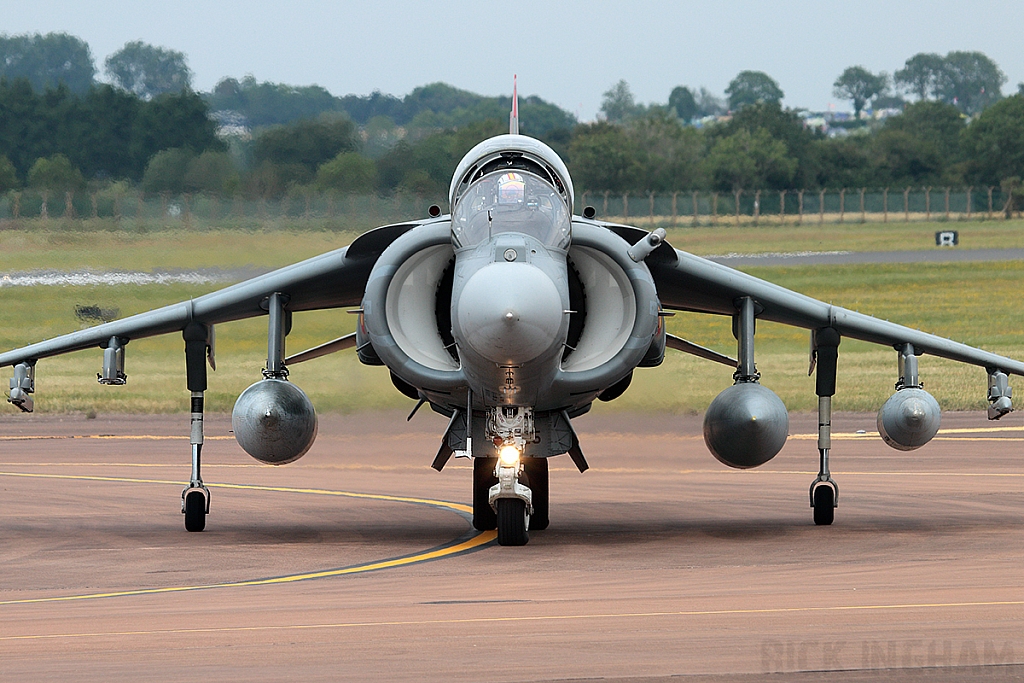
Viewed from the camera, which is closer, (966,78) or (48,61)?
(48,61)

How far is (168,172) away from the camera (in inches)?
1054

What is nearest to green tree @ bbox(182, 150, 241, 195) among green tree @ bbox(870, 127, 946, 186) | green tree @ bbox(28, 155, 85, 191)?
green tree @ bbox(28, 155, 85, 191)

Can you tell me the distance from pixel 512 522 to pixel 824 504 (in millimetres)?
3753

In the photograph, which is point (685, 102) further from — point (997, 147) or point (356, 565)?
point (356, 565)

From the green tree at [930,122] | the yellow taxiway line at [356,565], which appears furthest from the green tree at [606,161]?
the green tree at [930,122]

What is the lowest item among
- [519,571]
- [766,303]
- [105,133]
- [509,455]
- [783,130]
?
[519,571]

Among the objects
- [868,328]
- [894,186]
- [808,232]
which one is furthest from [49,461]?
[894,186]

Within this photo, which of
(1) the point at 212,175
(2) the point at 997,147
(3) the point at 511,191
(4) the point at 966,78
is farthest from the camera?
(4) the point at 966,78

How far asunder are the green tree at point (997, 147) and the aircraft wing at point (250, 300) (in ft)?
172

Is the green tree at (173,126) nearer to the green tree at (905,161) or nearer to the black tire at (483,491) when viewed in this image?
the black tire at (483,491)

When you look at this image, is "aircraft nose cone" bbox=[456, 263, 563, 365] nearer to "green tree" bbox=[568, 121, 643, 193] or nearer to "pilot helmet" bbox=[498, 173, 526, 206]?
"pilot helmet" bbox=[498, 173, 526, 206]

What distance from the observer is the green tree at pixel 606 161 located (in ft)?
130

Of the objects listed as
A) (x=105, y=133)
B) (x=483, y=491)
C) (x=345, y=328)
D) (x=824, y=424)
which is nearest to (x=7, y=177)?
(x=105, y=133)

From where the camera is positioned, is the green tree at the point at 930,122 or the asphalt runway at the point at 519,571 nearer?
the asphalt runway at the point at 519,571
